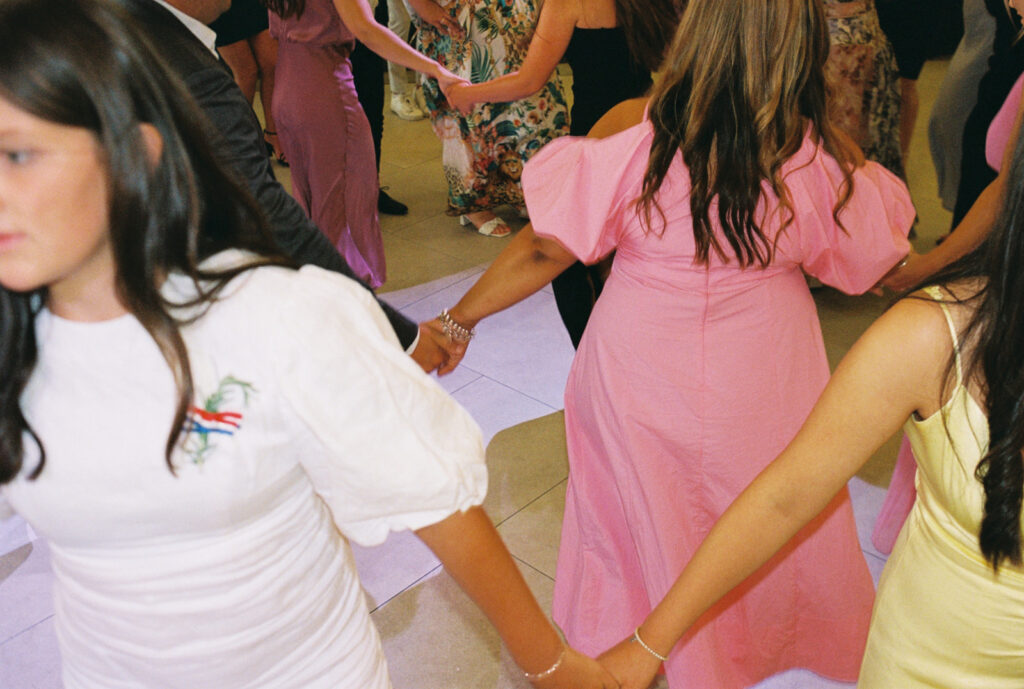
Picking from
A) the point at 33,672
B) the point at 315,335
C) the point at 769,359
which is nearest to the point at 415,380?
the point at 315,335

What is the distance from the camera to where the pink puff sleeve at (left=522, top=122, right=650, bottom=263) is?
1.65 meters

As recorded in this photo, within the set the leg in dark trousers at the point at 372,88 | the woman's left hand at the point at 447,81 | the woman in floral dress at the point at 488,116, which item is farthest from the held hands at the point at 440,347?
the leg in dark trousers at the point at 372,88

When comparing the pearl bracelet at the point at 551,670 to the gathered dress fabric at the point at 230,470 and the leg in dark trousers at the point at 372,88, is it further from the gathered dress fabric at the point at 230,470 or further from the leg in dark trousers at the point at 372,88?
the leg in dark trousers at the point at 372,88

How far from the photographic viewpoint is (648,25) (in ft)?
8.43

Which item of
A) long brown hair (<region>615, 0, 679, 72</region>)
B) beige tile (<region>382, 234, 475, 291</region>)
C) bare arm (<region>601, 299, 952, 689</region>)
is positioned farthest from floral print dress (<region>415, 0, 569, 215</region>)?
bare arm (<region>601, 299, 952, 689</region>)

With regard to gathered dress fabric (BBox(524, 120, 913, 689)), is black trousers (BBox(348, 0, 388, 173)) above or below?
below

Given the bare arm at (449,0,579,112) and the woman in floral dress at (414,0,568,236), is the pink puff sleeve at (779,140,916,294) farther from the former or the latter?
the woman in floral dress at (414,0,568,236)

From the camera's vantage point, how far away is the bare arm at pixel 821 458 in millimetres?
971

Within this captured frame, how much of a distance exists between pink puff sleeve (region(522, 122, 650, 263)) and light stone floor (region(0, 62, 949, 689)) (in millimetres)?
1045

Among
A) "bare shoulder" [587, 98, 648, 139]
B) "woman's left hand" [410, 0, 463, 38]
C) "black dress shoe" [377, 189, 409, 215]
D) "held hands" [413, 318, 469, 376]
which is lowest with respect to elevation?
"black dress shoe" [377, 189, 409, 215]

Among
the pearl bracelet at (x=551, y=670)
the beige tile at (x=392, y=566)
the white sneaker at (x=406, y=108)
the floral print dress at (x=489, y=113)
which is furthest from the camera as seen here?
the white sneaker at (x=406, y=108)

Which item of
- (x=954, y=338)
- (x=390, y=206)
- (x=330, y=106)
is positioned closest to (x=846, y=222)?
(x=954, y=338)

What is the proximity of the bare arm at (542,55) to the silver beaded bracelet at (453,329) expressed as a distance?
1.16m

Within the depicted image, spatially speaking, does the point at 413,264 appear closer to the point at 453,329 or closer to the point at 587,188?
the point at 453,329
